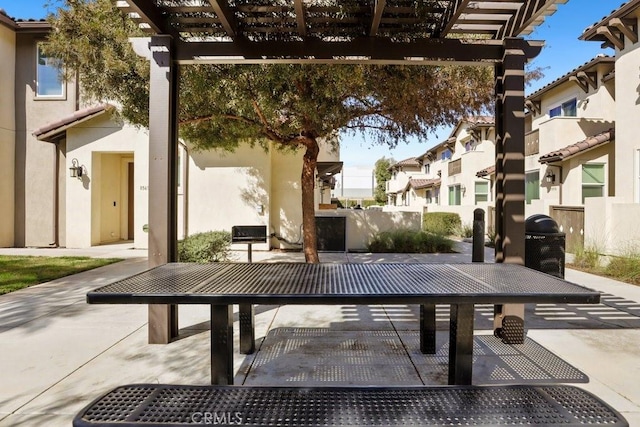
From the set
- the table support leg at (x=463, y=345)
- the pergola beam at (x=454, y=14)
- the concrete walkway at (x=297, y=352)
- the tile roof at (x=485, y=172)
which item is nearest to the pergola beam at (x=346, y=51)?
the pergola beam at (x=454, y=14)

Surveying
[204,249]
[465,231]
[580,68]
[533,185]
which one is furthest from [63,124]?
[533,185]

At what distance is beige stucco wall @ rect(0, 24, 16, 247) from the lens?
11.8 m

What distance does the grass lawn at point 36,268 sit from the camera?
271 inches

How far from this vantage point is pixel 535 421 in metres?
1.98

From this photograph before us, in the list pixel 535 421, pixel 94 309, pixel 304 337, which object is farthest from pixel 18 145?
pixel 535 421

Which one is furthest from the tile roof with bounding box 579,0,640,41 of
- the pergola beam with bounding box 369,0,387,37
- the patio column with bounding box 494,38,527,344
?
the pergola beam with bounding box 369,0,387,37

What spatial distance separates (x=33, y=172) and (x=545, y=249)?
14759 millimetres

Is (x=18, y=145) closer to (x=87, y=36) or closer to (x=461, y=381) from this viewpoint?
(x=87, y=36)

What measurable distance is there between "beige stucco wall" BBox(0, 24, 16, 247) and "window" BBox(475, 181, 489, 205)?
23.0 metres

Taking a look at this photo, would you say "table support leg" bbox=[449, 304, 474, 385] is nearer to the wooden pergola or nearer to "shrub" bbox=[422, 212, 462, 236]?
the wooden pergola

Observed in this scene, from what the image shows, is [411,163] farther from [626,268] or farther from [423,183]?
[626,268]

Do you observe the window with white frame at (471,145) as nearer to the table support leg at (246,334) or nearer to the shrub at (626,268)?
the shrub at (626,268)

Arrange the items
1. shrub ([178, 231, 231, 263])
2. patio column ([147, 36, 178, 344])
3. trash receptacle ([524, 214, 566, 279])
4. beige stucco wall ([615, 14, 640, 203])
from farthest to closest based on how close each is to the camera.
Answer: beige stucco wall ([615, 14, 640, 203]) < shrub ([178, 231, 231, 263]) < trash receptacle ([524, 214, 566, 279]) < patio column ([147, 36, 178, 344])

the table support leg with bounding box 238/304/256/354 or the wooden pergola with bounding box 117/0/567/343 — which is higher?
the wooden pergola with bounding box 117/0/567/343
